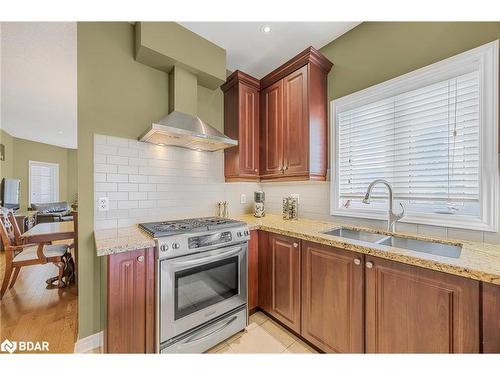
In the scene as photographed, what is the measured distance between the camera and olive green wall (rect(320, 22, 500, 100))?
1.32 metres

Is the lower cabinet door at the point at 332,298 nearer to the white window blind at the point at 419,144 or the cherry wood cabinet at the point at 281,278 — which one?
the cherry wood cabinet at the point at 281,278

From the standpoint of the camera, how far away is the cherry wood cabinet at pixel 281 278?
1.64 m

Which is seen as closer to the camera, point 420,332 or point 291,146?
point 420,332

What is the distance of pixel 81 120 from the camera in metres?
1.58

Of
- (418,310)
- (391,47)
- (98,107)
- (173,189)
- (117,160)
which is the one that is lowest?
(418,310)

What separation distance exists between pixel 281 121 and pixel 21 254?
3.36 metres

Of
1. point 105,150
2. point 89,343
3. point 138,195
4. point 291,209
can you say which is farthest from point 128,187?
point 291,209

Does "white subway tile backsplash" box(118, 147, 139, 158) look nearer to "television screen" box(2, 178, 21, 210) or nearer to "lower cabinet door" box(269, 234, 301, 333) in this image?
"lower cabinet door" box(269, 234, 301, 333)

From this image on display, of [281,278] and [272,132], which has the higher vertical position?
[272,132]

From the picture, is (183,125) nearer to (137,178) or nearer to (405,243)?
(137,178)

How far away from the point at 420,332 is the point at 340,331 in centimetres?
46

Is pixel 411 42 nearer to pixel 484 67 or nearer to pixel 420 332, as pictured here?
pixel 484 67

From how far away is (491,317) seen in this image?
0.85 meters

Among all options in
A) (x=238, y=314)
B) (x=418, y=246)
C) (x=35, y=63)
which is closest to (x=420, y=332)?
(x=418, y=246)
